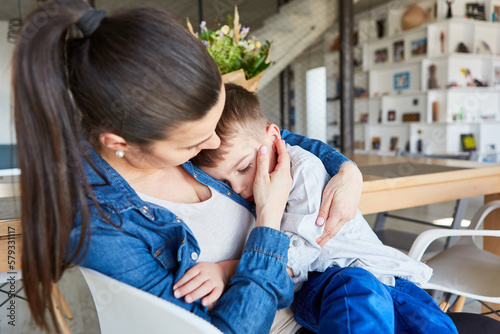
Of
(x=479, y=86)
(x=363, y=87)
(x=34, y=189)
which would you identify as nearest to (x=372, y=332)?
(x=34, y=189)

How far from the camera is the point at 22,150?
1.88ft

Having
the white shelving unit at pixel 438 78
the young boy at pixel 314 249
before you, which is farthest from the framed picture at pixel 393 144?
the young boy at pixel 314 249

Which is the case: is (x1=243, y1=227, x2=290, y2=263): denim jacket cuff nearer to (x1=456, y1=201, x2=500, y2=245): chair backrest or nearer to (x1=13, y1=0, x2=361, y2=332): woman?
(x1=13, y1=0, x2=361, y2=332): woman

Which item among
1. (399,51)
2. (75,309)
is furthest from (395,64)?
(75,309)

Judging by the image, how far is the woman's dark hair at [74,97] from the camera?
574mm

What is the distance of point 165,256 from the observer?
0.78m

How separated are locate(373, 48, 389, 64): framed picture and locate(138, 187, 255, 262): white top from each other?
6.44 meters

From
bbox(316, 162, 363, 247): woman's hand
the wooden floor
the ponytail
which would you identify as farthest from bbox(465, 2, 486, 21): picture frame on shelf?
the ponytail

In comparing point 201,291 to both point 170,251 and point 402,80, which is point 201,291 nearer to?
point 170,251

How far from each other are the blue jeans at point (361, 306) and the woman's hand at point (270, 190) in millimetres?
175

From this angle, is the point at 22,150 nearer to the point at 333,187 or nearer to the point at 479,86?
the point at 333,187

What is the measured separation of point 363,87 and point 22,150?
7185 mm

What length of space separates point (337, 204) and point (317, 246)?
122 millimetres

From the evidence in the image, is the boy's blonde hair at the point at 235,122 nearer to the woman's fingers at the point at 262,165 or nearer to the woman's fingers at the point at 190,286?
the woman's fingers at the point at 262,165
